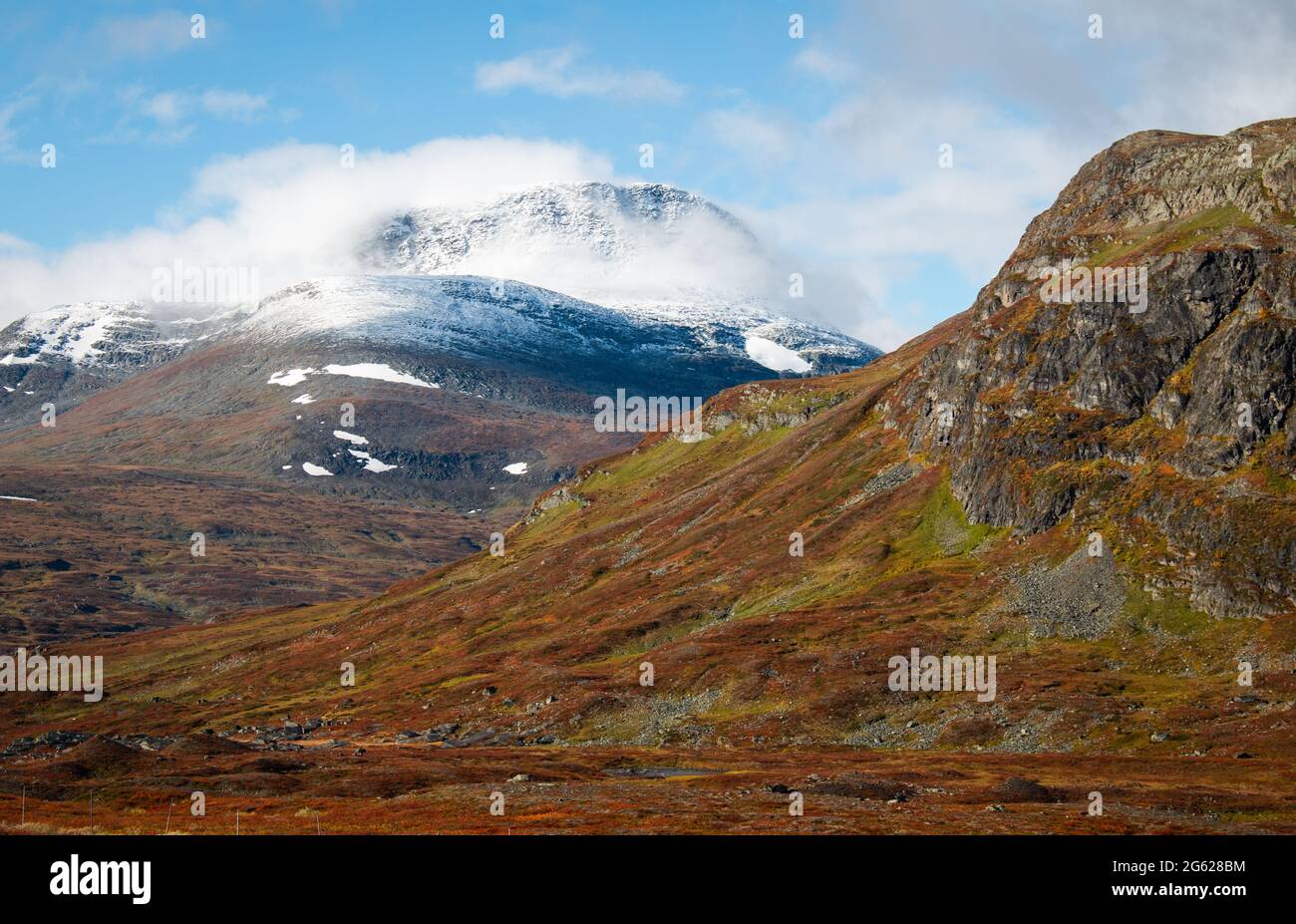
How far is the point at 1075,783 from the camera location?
85.2 metres

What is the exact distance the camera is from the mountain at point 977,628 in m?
87.6

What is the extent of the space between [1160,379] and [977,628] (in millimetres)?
44581

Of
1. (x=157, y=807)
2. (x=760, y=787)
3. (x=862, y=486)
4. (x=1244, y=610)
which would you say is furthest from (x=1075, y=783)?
(x=862, y=486)

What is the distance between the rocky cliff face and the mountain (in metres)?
0.43

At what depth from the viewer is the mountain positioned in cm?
8756

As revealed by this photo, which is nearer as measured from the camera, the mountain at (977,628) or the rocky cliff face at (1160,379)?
the mountain at (977,628)

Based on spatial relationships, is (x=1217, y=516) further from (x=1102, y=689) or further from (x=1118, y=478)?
(x=1102, y=689)

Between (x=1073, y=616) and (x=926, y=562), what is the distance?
2850cm

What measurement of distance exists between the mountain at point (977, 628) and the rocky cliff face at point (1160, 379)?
1.42 feet

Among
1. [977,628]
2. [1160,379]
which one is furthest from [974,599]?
[1160,379]

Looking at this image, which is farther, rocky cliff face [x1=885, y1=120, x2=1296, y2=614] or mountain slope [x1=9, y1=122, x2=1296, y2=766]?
rocky cliff face [x1=885, y1=120, x2=1296, y2=614]

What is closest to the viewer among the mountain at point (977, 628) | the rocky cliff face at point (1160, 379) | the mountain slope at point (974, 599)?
the mountain at point (977, 628)

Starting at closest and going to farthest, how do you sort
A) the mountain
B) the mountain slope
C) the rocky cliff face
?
1. the mountain
2. the mountain slope
3. the rocky cliff face

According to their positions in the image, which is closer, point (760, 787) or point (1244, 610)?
point (760, 787)
